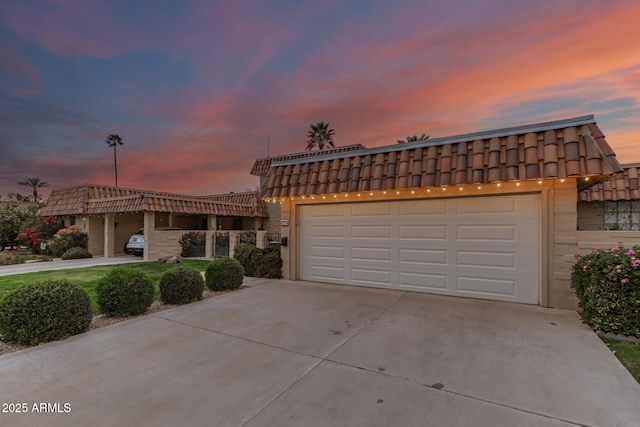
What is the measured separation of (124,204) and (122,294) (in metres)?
11.1

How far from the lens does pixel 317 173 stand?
7168 mm

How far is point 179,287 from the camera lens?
18.9 ft

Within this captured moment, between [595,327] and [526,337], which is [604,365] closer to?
[526,337]

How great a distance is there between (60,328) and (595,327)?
7723 millimetres

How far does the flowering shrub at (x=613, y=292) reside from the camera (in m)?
3.73

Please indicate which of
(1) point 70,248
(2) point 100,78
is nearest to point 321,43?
(2) point 100,78

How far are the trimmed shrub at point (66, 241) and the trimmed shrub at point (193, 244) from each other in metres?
6.31

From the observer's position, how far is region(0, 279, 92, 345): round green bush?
3.68 metres

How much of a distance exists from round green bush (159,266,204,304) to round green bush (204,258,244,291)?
821 mm

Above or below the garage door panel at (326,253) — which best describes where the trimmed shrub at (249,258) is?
below

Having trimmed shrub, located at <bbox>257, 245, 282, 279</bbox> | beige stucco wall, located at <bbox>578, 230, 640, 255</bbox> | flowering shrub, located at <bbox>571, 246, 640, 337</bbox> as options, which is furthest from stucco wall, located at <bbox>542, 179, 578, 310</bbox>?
trimmed shrub, located at <bbox>257, 245, 282, 279</bbox>

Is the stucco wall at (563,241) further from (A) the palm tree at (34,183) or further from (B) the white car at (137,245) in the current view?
(A) the palm tree at (34,183)

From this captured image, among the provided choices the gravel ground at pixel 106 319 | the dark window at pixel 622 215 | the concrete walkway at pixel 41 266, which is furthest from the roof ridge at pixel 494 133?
the concrete walkway at pixel 41 266

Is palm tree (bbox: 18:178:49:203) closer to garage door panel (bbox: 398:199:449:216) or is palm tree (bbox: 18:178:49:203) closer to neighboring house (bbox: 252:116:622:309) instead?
neighboring house (bbox: 252:116:622:309)
